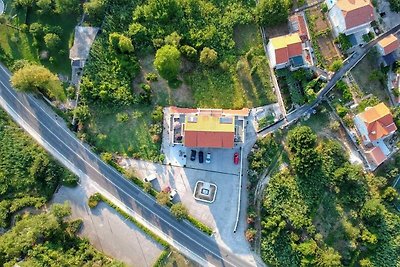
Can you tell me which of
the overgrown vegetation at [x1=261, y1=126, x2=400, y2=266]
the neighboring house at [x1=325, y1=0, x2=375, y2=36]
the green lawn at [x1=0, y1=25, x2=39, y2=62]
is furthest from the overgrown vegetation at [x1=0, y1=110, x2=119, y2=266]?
the neighboring house at [x1=325, y1=0, x2=375, y2=36]

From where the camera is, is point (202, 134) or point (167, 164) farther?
point (167, 164)

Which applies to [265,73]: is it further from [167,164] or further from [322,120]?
[167,164]

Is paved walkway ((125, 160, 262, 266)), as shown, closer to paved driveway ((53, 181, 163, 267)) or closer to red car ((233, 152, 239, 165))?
red car ((233, 152, 239, 165))

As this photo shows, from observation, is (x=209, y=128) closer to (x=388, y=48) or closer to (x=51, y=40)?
(x=51, y=40)

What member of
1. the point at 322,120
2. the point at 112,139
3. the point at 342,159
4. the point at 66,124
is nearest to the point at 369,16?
the point at 322,120

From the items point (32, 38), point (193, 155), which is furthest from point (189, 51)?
point (32, 38)

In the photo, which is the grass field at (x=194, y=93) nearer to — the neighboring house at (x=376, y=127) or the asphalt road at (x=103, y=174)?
the asphalt road at (x=103, y=174)
